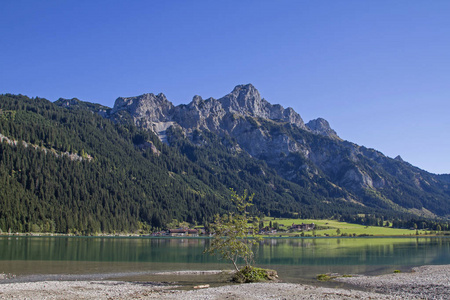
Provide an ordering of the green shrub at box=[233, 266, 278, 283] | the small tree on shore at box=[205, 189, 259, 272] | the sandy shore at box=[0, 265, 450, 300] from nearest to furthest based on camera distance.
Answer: the sandy shore at box=[0, 265, 450, 300]
the small tree on shore at box=[205, 189, 259, 272]
the green shrub at box=[233, 266, 278, 283]

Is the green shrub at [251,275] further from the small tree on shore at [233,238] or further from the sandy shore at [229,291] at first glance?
the sandy shore at [229,291]

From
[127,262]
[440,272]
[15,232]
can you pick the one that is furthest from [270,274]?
[15,232]

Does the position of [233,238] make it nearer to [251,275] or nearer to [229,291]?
[251,275]

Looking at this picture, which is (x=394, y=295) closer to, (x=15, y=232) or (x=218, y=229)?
(x=218, y=229)

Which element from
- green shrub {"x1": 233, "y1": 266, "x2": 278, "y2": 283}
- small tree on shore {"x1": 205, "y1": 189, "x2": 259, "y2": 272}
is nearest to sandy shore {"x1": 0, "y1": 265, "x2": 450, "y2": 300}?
green shrub {"x1": 233, "y1": 266, "x2": 278, "y2": 283}

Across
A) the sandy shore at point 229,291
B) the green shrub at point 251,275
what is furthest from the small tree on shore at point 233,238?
the sandy shore at point 229,291

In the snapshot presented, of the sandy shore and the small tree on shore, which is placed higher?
the small tree on shore

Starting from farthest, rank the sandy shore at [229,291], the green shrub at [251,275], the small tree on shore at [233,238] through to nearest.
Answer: the green shrub at [251,275], the small tree on shore at [233,238], the sandy shore at [229,291]

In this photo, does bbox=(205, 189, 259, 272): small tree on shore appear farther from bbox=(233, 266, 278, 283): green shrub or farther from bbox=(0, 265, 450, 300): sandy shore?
bbox=(0, 265, 450, 300): sandy shore

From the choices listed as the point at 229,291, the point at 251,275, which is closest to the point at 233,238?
the point at 251,275

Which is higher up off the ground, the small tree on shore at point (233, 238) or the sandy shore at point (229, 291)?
the small tree on shore at point (233, 238)

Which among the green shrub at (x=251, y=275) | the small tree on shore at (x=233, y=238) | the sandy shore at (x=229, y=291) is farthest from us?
the green shrub at (x=251, y=275)

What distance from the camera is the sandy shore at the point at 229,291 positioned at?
1622 inches

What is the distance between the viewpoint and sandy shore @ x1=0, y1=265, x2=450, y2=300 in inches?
1622
